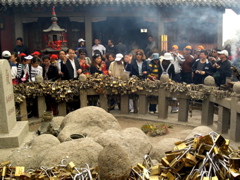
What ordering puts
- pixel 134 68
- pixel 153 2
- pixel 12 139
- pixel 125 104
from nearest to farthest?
pixel 12 139 → pixel 125 104 → pixel 134 68 → pixel 153 2

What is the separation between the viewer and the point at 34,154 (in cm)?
504

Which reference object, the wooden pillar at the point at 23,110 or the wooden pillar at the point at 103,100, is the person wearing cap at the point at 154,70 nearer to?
the wooden pillar at the point at 103,100

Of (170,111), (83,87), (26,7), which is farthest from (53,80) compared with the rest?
(26,7)

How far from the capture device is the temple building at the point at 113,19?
1500 cm

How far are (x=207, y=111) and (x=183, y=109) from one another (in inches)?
27.3

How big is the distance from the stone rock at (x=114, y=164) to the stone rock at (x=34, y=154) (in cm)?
149

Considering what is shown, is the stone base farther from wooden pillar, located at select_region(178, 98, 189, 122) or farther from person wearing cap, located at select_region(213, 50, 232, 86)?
person wearing cap, located at select_region(213, 50, 232, 86)

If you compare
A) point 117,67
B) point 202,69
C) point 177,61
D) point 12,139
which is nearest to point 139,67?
point 117,67

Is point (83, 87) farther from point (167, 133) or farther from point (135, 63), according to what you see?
point (167, 133)

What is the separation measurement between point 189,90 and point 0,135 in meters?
4.62

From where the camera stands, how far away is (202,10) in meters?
16.2

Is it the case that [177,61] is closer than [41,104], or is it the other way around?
[41,104]

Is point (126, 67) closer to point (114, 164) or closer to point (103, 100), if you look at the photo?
point (103, 100)

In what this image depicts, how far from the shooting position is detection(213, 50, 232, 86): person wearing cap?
952 cm
